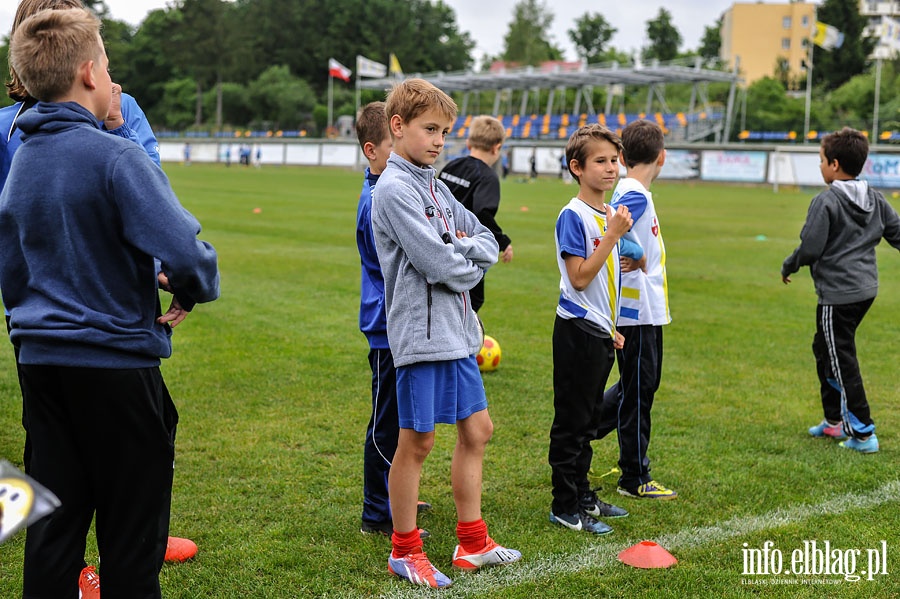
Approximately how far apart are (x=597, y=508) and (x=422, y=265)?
6.00ft

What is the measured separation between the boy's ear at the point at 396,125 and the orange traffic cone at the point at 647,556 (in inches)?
82.3

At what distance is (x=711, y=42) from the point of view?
110 meters

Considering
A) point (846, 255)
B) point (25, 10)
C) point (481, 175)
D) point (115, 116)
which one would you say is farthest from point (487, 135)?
point (25, 10)

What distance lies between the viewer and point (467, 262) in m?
3.56

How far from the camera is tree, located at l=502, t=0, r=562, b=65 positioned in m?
102

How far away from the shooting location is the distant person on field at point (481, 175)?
6516 mm

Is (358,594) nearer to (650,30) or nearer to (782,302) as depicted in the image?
(782,302)

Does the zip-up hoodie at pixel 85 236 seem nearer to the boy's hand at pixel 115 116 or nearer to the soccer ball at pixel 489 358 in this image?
the boy's hand at pixel 115 116

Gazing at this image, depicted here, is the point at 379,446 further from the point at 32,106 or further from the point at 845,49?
the point at 845,49

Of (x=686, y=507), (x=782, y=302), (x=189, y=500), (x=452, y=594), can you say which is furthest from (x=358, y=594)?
(x=782, y=302)

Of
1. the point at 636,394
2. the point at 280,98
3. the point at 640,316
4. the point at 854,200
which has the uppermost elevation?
the point at 280,98

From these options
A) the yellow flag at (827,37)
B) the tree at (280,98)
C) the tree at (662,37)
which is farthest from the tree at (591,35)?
the yellow flag at (827,37)

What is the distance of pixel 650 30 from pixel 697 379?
111m

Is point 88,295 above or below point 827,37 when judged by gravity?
below
